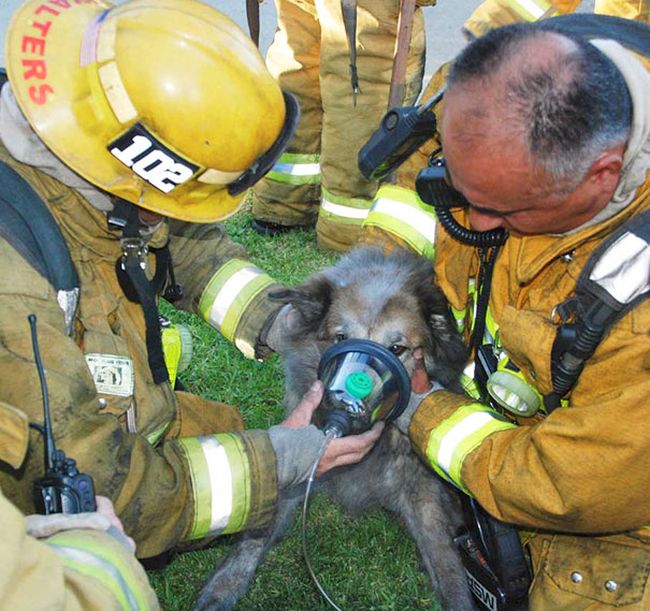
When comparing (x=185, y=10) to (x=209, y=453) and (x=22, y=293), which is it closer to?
(x=22, y=293)

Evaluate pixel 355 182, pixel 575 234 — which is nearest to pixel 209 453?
pixel 575 234

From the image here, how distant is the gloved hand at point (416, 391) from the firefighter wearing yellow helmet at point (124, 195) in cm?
41

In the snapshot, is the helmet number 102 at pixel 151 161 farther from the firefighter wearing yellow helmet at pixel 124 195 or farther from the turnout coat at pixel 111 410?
the turnout coat at pixel 111 410

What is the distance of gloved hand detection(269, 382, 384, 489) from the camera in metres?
2.94

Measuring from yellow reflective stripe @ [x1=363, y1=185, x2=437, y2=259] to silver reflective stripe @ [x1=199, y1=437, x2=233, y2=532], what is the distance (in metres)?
1.51

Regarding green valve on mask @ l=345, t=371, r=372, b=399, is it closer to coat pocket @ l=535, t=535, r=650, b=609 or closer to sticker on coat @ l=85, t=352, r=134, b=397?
sticker on coat @ l=85, t=352, r=134, b=397

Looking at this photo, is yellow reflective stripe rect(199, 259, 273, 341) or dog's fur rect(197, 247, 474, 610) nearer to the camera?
dog's fur rect(197, 247, 474, 610)

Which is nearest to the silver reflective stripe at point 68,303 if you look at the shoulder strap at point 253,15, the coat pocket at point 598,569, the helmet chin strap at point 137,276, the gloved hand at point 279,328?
the helmet chin strap at point 137,276

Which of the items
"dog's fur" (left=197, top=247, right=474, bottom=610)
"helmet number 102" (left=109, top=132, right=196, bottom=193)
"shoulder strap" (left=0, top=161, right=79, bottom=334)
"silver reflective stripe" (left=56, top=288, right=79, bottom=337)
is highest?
"helmet number 102" (left=109, top=132, right=196, bottom=193)

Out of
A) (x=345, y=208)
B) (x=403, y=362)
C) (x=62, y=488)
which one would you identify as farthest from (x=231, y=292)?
(x=345, y=208)

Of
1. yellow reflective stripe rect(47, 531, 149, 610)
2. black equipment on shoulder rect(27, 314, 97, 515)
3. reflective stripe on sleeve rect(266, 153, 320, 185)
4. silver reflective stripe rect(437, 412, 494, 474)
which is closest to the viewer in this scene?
yellow reflective stripe rect(47, 531, 149, 610)

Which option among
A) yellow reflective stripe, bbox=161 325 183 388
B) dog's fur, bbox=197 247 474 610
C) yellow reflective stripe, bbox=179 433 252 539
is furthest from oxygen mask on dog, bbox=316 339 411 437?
yellow reflective stripe, bbox=161 325 183 388

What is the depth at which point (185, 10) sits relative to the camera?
2.74 m

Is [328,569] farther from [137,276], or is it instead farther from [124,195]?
[124,195]
